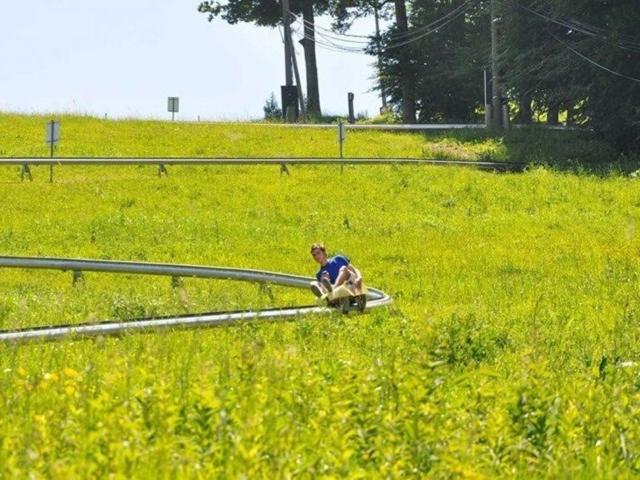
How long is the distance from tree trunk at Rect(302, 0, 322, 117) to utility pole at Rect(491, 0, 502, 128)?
15.9 meters

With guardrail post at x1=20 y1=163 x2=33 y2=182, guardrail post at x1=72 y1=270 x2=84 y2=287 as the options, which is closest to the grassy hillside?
guardrail post at x1=20 y1=163 x2=33 y2=182

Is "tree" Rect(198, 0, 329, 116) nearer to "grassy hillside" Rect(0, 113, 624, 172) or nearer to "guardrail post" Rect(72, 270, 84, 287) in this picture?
"grassy hillside" Rect(0, 113, 624, 172)

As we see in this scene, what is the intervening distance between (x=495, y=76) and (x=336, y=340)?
39.3 meters

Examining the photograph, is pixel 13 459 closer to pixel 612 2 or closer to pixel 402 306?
pixel 402 306

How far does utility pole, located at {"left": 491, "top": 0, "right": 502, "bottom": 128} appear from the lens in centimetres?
4812

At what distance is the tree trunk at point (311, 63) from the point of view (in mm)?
65125

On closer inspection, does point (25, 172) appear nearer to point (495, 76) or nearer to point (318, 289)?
point (318, 289)

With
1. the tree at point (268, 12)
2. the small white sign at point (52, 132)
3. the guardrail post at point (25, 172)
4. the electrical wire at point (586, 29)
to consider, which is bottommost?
the guardrail post at point (25, 172)

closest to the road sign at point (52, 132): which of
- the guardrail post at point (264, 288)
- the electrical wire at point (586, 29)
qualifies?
the guardrail post at point (264, 288)

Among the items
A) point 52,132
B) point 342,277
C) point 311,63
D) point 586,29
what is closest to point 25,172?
point 52,132

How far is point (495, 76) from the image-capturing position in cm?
Answer: 4922

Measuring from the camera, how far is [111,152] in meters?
41.1

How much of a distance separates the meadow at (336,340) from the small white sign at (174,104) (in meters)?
17.0

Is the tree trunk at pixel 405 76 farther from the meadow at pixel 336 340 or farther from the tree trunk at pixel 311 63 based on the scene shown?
the meadow at pixel 336 340
